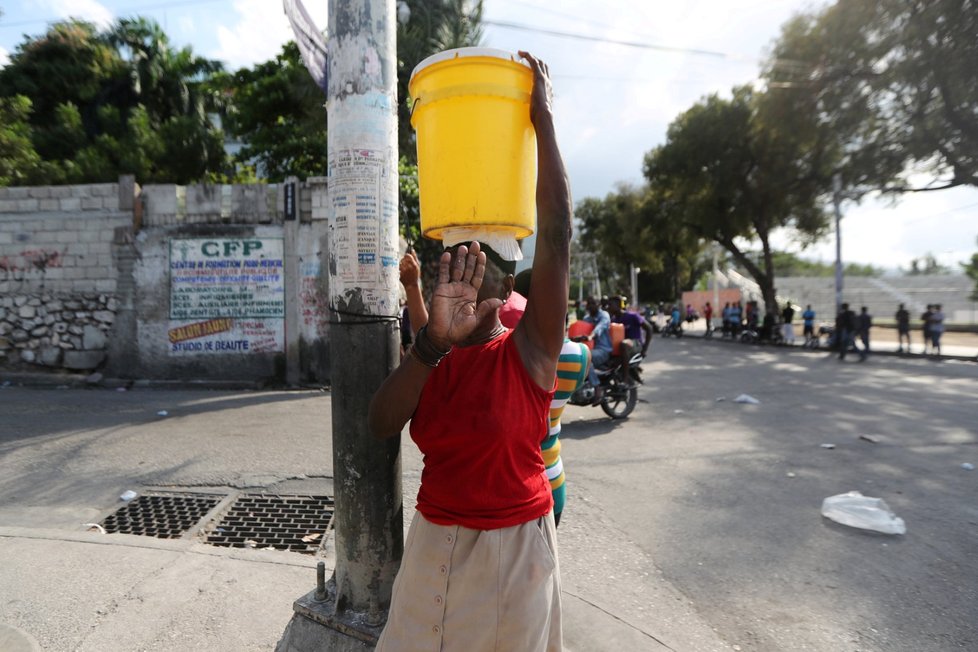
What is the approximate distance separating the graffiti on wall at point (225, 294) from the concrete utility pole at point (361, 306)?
7.95 m

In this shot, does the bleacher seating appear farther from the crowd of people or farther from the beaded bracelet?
the beaded bracelet

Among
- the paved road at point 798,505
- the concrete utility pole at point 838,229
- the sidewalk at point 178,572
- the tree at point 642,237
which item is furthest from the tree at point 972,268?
the sidewalk at point 178,572

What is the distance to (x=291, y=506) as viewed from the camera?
171 inches

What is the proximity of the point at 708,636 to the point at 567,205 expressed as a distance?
2315 mm

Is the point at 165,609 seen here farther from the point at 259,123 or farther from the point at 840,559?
the point at 259,123

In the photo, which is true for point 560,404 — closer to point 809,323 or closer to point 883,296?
point 809,323

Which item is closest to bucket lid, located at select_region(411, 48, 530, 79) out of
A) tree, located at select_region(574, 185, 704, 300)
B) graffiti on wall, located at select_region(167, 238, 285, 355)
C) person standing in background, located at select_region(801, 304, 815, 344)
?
graffiti on wall, located at select_region(167, 238, 285, 355)

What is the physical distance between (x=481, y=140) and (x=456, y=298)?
57cm

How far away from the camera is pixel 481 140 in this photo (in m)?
1.68

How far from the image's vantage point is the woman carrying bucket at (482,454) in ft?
4.61

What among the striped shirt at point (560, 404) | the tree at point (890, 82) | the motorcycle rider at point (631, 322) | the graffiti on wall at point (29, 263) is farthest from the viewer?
the tree at point (890, 82)

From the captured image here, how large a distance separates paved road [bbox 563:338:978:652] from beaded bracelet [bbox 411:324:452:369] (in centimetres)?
227

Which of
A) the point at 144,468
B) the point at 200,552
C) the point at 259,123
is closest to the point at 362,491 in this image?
the point at 200,552

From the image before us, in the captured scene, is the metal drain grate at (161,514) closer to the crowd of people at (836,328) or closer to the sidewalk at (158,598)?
the sidewalk at (158,598)
